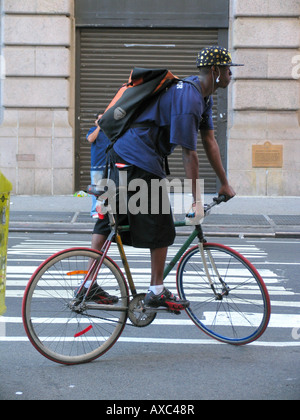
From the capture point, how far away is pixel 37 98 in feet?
51.2

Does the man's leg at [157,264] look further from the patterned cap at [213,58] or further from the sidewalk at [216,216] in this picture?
the sidewalk at [216,216]

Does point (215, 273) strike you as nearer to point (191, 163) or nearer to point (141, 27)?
point (191, 163)

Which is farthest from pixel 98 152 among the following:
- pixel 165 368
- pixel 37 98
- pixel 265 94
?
pixel 265 94

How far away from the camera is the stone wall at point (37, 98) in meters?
15.5

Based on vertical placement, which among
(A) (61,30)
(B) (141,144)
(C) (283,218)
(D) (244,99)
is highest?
(A) (61,30)

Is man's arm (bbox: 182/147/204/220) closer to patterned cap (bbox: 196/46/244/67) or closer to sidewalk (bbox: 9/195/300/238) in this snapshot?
→ patterned cap (bbox: 196/46/244/67)

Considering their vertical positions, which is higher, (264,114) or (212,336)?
(264,114)

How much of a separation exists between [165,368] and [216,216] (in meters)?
8.97

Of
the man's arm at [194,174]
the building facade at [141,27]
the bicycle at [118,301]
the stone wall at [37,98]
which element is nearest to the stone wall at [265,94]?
the building facade at [141,27]

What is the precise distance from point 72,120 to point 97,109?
0.74 metres

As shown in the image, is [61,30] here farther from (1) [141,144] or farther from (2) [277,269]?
(1) [141,144]
